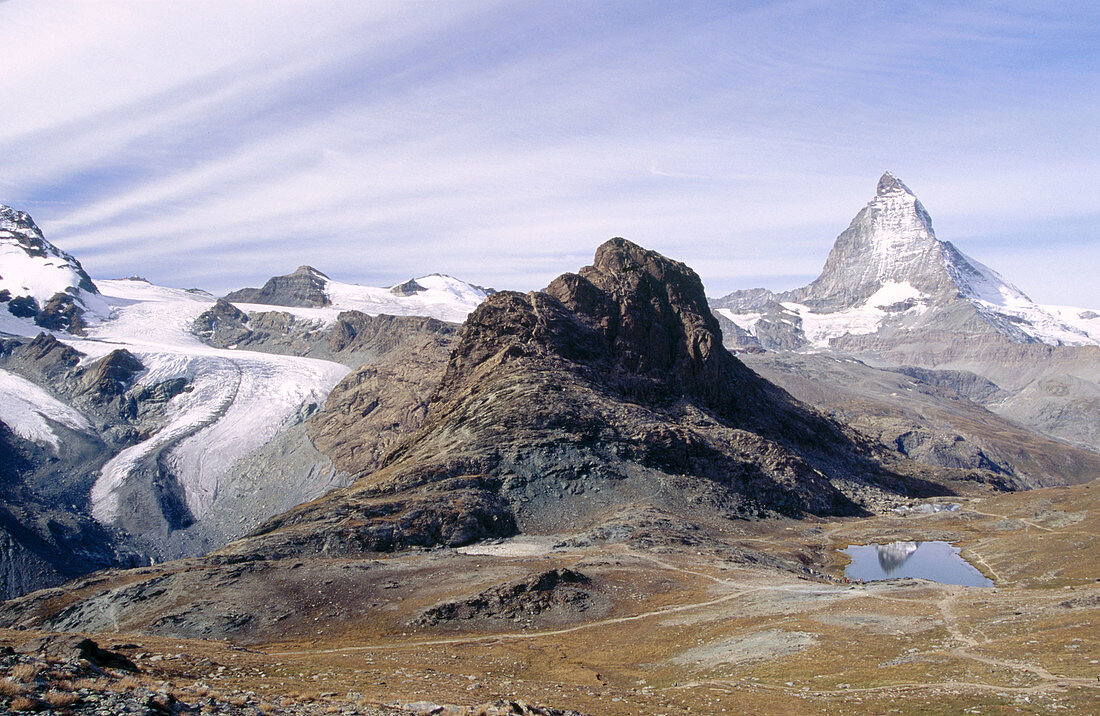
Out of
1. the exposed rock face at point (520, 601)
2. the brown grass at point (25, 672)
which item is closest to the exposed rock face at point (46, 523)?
the exposed rock face at point (520, 601)

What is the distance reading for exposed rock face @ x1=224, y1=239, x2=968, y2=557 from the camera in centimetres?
9900

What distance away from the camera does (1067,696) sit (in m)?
30.3

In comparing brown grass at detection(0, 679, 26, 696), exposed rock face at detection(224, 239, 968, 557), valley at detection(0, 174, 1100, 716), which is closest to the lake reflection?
valley at detection(0, 174, 1100, 716)

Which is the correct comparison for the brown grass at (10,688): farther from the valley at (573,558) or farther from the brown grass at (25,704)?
the valley at (573,558)

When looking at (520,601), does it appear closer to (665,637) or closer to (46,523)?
(665,637)

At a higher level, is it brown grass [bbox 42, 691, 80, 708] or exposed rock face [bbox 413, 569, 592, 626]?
brown grass [bbox 42, 691, 80, 708]

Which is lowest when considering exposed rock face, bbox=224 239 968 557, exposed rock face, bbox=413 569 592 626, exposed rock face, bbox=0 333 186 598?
exposed rock face, bbox=0 333 186 598

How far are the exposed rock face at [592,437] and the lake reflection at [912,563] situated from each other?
18491mm

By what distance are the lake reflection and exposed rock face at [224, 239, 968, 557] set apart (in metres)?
18.5

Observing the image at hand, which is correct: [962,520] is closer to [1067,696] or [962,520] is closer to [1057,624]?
[1057,624]

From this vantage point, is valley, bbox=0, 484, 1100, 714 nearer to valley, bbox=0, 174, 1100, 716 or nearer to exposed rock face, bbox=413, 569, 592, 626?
valley, bbox=0, 174, 1100, 716

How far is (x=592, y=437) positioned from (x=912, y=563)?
47.8 m

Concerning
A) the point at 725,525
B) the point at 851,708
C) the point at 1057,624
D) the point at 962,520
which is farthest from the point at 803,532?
the point at 851,708

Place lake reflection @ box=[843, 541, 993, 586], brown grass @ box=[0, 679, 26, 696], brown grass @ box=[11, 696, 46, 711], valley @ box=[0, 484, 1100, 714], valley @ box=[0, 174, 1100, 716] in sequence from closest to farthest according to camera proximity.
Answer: brown grass @ box=[11, 696, 46, 711], brown grass @ box=[0, 679, 26, 696], valley @ box=[0, 484, 1100, 714], valley @ box=[0, 174, 1100, 716], lake reflection @ box=[843, 541, 993, 586]
